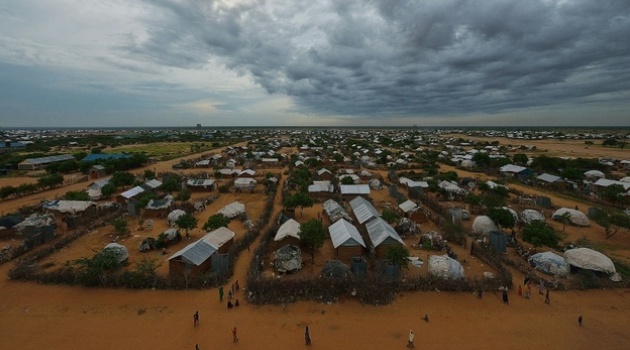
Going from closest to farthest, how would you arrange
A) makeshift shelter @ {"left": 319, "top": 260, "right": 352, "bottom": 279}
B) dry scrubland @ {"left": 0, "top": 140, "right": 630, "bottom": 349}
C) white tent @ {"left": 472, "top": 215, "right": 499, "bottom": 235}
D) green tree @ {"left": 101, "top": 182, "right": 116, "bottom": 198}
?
dry scrubland @ {"left": 0, "top": 140, "right": 630, "bottom": 349}, makeshift shelter @ {"left": 319, "top": 260, "right": 352, "bottom": 279}, white tent @ {"left": 472, "top": 215, "right": 499, "bottom": 235}, green tree @ {"left": 101, "top": 182, "right": 116, "bottom": 198}

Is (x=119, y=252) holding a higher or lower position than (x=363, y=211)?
lower

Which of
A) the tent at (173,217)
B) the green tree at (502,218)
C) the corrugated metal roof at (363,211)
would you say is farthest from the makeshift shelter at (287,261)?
the green tree at (502,218)

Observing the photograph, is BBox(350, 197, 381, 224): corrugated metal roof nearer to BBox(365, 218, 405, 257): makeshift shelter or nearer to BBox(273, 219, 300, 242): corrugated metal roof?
BBox(365, 218, 405, 257): makeshift shelter

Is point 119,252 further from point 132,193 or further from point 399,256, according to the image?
point 132,193

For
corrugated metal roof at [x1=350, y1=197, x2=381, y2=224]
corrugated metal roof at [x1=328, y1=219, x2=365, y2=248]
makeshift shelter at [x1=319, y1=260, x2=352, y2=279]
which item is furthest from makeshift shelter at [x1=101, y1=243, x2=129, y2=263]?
corrugated metal roof at [x1=350, y1=197, x2=381, y2=224]

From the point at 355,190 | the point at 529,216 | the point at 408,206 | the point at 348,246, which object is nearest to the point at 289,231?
the point at 348,246
